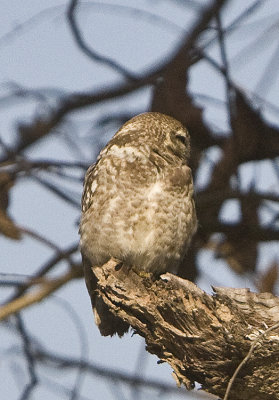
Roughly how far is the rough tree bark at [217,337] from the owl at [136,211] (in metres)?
0.78

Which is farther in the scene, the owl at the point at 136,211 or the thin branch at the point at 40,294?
the thin branch at the point at 40,294

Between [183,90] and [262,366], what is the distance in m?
2.40

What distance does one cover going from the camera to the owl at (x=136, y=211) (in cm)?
462

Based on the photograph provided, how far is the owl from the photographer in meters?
4.62

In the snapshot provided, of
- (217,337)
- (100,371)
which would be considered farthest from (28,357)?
(217,337)

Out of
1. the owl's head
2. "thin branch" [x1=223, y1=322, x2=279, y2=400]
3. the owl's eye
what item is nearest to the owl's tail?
the owl's head

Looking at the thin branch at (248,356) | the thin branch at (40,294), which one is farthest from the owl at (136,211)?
the thin branch at (248,356)

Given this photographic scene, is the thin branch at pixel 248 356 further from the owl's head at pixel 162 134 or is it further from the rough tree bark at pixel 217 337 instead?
the owl's head at pixel 162 134

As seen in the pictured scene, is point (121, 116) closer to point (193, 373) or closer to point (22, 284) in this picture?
point (22, 284)

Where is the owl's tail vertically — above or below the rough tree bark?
below

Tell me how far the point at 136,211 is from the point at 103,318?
0.65m

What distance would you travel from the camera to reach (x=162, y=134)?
5012 mm

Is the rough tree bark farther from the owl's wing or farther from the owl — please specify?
the owl's wing

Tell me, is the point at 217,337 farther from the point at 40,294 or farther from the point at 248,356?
the point at 40,294
